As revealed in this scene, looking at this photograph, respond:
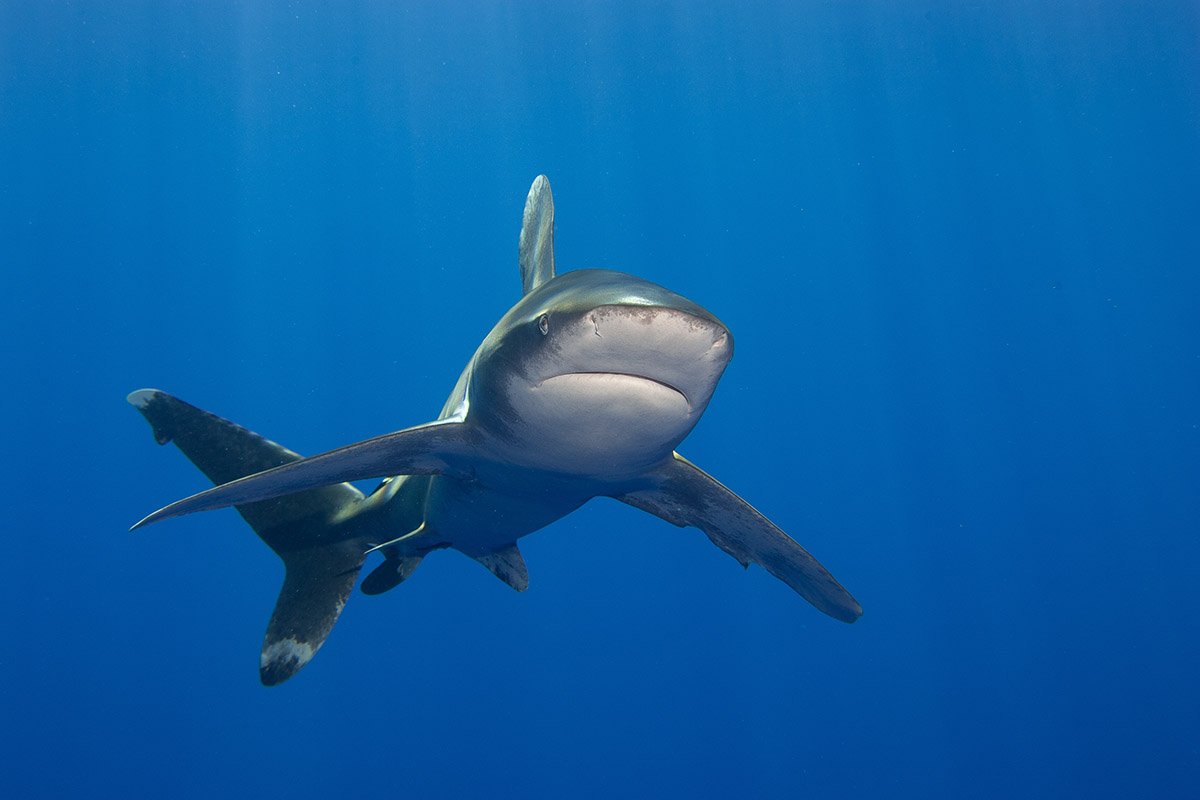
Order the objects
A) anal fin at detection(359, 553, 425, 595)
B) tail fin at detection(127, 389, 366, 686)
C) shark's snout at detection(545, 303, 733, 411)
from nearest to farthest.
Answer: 1. shark's snout at detection(545, 303, 733, 411)
2. tail fin at detection(127, 389, 366, 686)
3. anal fin at detection(359, 553, 425, 595)

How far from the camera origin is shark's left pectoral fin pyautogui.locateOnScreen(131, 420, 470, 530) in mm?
3344

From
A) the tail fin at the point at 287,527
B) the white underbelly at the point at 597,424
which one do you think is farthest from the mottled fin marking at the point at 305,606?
the white underbelly at the point at 597,424

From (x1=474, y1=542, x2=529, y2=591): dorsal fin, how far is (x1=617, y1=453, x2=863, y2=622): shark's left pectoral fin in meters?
1.12

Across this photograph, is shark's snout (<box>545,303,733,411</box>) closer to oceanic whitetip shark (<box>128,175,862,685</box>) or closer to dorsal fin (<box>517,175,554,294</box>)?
oceanic whitetip shark (<box>128,175,862,685</box>)

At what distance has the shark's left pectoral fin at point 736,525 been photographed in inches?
163

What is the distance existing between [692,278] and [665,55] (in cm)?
909

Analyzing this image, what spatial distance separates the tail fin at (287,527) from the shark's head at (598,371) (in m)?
1.96

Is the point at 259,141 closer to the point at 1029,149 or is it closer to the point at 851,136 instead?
the point at 851,136

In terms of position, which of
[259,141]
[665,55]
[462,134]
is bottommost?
[259,141]

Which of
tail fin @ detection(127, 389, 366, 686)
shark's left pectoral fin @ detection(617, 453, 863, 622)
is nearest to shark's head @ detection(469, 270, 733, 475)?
shark's left pectoral fin @ detection(617, 453, 863, 622)

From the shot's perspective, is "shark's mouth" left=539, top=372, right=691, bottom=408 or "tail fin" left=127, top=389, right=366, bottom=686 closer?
"shark's mouth" left=539, top=372, right=691, bottom=408

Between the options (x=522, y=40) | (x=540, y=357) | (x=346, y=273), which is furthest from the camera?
(x=346, y=273)

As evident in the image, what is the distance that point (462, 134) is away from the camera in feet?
102

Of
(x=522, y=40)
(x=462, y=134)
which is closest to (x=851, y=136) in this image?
(x=522, y=40)
